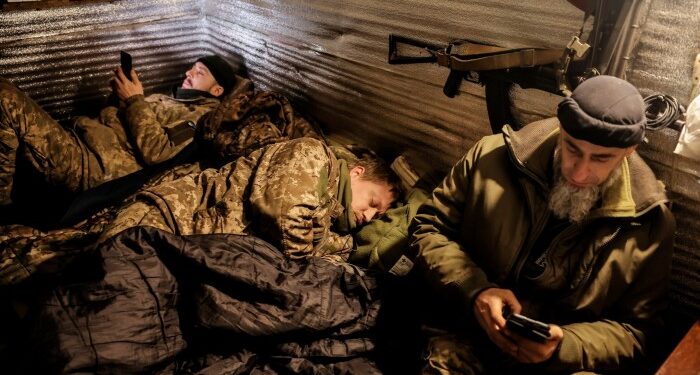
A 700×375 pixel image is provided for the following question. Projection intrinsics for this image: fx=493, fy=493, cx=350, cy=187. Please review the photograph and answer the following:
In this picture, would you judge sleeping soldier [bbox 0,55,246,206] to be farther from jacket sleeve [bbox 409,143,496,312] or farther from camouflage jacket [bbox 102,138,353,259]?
jacket sleeve [bbox 409,143,496,312]

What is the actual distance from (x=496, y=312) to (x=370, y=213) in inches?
54.9

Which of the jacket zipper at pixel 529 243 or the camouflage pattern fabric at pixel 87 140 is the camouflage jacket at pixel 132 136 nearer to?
the camouflage pattern fabric at pixel 87 140

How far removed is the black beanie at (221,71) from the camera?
4457 mm

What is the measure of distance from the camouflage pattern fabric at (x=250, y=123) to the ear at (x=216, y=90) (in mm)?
689

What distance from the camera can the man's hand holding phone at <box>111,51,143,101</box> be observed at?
4176mm

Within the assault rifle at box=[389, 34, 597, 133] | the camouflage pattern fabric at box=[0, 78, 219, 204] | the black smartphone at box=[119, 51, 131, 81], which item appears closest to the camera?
the assault rifle at box=[389, 34, 597, 133]

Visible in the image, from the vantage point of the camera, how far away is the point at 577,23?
233 centimetres

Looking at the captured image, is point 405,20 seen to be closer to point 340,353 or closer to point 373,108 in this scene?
point 373,108

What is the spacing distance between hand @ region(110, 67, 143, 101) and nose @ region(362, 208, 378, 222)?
2307mm

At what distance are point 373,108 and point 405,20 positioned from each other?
2.40 feet

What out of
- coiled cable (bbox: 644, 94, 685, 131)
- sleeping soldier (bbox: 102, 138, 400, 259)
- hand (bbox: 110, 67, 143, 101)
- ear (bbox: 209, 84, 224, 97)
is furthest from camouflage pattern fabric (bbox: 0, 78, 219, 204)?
coiled cable (bbox: 644, 94, 685, 131)

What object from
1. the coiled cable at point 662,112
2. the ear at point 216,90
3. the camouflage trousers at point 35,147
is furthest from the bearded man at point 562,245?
the ear at point 216,90

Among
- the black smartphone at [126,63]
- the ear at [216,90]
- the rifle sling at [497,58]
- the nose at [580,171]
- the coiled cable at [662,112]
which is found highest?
the rifle sling at [497,58]

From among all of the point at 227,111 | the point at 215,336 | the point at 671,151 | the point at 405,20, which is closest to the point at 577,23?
the point at 671,151
